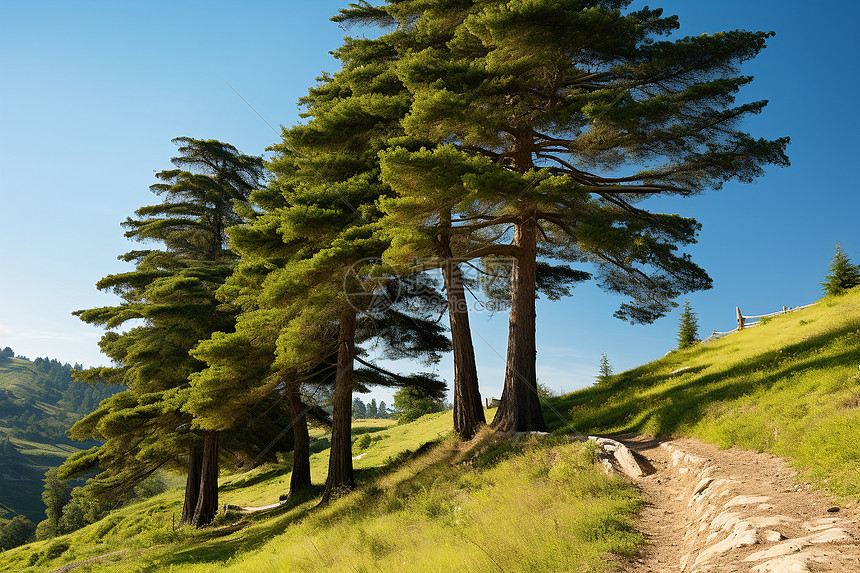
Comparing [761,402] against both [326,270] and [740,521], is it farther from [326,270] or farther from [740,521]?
[326,270]

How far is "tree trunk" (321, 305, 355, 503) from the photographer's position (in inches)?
593

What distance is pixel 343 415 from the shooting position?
1538 centimetres

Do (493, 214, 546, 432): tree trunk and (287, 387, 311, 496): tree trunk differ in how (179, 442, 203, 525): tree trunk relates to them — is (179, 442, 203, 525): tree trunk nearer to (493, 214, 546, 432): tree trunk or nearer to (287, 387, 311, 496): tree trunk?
(287, 387, 311, 496): tree trunk

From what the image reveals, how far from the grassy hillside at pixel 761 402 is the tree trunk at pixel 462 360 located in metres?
2.69

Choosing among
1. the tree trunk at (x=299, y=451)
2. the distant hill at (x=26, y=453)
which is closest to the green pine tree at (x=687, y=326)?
the tree trunk at (x=299, y=451)

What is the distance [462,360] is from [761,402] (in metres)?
7.19

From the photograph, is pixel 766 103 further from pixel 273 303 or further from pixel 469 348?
pixel 273 303

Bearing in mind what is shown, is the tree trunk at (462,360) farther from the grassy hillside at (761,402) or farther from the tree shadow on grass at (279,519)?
the grassy hillside at (761,402)

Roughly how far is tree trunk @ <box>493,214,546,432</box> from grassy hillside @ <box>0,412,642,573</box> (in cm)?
92

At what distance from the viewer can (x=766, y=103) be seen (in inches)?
457

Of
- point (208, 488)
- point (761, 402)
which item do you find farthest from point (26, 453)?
point (761, 402)

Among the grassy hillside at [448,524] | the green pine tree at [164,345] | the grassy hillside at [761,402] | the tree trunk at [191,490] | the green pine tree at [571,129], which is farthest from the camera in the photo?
the tree trunk at [191,490]

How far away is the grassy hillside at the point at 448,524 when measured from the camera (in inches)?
221

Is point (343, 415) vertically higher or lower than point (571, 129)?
lower
